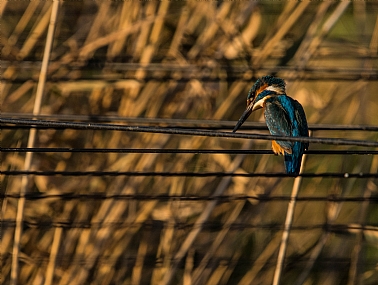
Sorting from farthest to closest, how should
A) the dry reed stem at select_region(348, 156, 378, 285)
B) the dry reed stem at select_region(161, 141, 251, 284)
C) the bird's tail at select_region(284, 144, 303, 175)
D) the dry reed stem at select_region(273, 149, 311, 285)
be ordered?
the dry reed stem at select_region(348, 156, 378, 285) < the dry reed stem at select_region(161, 141, 251, 284) < the dry reed stem at select_region(273, 149, 311, 285) < the bird's tail at select_region(284, 144, 303, 175)

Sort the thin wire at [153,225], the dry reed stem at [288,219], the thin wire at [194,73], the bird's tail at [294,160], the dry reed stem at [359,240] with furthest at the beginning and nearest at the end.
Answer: the thin wire at [194,73], the dry reed stem at [359,240], the thin wire at [153,225], the dry reed stem at [288,219], the bird's tail at [294,160]

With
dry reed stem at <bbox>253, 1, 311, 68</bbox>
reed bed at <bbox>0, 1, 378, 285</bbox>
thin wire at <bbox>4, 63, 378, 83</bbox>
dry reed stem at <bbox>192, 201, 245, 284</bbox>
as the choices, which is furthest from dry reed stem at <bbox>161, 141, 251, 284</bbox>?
thin wire at <bbox>4, 63, 378, 83</bbox>

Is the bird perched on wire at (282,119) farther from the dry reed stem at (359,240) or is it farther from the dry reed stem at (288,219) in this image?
the dry reed stem at (359,240)

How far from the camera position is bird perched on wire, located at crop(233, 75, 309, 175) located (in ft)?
8.73

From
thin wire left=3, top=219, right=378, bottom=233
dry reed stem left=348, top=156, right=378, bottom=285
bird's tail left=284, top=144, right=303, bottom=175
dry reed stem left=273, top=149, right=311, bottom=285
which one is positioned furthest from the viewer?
dry reed stem left=348, top=156, right=378, bottom=285

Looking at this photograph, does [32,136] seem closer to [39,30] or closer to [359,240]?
[39,30]

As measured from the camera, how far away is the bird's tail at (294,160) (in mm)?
2648

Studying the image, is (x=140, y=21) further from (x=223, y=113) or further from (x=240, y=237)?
(x=240, y=237)

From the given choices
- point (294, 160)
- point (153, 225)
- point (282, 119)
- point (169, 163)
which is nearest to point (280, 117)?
point (282, 119)

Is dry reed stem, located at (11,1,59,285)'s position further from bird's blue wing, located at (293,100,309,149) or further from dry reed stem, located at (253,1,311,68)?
bird's blue wing, located at (293,100,309,149)

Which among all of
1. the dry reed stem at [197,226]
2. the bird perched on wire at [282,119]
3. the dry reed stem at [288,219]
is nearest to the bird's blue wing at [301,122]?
the bird perched on wire at [282,119]

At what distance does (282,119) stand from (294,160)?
0.18m

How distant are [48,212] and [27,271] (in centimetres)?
39

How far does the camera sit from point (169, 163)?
4004 mm
